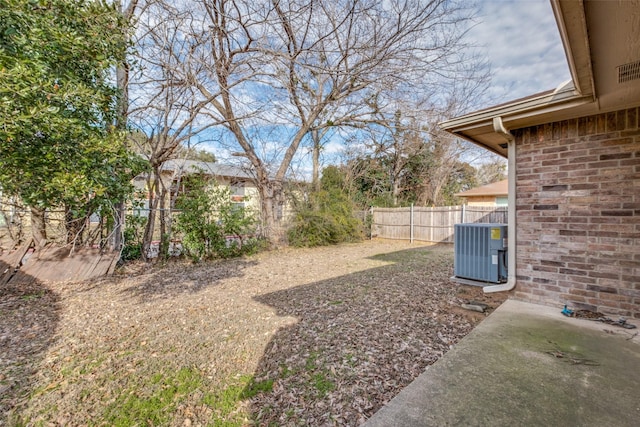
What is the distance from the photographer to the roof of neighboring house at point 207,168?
7.56 m

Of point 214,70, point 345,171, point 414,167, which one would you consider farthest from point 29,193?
point 414,167

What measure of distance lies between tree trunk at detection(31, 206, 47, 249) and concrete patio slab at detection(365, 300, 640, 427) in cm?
A: 660

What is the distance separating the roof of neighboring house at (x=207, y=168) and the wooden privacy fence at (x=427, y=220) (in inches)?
249

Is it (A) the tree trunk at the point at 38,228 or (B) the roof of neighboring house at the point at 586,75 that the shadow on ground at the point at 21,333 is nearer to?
(A) the tree trunk at the point at 38,228

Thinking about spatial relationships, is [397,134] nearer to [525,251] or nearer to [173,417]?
[525,251]

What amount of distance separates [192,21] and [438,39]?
5488mm

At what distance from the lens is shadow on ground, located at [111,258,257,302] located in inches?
196

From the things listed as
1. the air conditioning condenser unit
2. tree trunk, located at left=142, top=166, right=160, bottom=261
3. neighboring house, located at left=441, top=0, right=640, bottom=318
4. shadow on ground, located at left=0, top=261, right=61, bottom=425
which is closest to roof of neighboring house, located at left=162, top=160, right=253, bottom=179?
tree trunk, located at left=142, top=166, right=160, bottom=261

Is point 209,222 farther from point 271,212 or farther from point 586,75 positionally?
point 586,75

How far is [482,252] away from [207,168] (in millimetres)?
7045

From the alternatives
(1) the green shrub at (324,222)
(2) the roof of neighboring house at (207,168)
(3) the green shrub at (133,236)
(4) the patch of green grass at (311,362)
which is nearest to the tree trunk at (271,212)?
(1) the green shrub at (324,222)

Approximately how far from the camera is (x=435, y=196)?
58.4ft

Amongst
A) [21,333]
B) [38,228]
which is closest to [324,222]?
[38,228]

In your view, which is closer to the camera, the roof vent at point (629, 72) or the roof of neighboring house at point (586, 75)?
the roof of neighboring house at point (586, 75)
